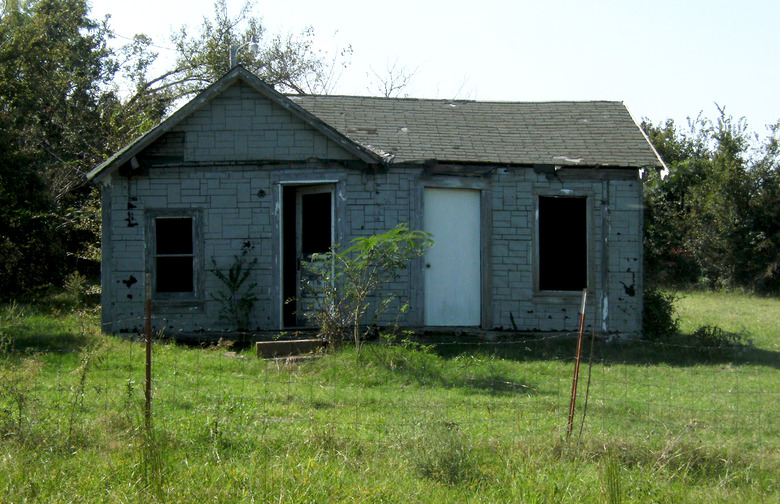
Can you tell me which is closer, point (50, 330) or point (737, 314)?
point (50, 330)

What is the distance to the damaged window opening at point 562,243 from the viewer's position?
13.3m

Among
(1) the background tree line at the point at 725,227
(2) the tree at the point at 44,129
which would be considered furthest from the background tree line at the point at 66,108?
(1) the background tree line at the point at 725,227

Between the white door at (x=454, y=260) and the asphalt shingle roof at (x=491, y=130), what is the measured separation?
2.36 feet

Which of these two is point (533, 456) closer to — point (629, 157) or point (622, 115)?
point (629, 157)

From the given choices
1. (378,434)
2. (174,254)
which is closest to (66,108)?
(174,254)

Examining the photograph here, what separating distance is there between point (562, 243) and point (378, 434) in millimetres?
7726

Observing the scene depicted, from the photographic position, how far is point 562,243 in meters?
13.4

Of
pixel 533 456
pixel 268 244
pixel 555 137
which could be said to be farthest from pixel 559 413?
pixel 555 137

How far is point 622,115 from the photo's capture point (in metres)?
15.0

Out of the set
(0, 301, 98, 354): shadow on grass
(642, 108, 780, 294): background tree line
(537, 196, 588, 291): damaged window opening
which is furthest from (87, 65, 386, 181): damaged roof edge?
(642, 108, 780, 294): background tree line

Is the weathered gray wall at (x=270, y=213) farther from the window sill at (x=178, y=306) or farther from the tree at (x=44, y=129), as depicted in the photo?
the tree at (x=44, y=129)

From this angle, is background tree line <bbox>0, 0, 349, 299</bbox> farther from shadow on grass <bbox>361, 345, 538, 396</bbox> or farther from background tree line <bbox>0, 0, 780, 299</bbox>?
shadow on grass <bbox>361, 345, 538, 396</bbox>

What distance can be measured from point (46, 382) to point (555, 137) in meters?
9.59

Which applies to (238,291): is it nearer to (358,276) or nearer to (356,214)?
(356,214)
